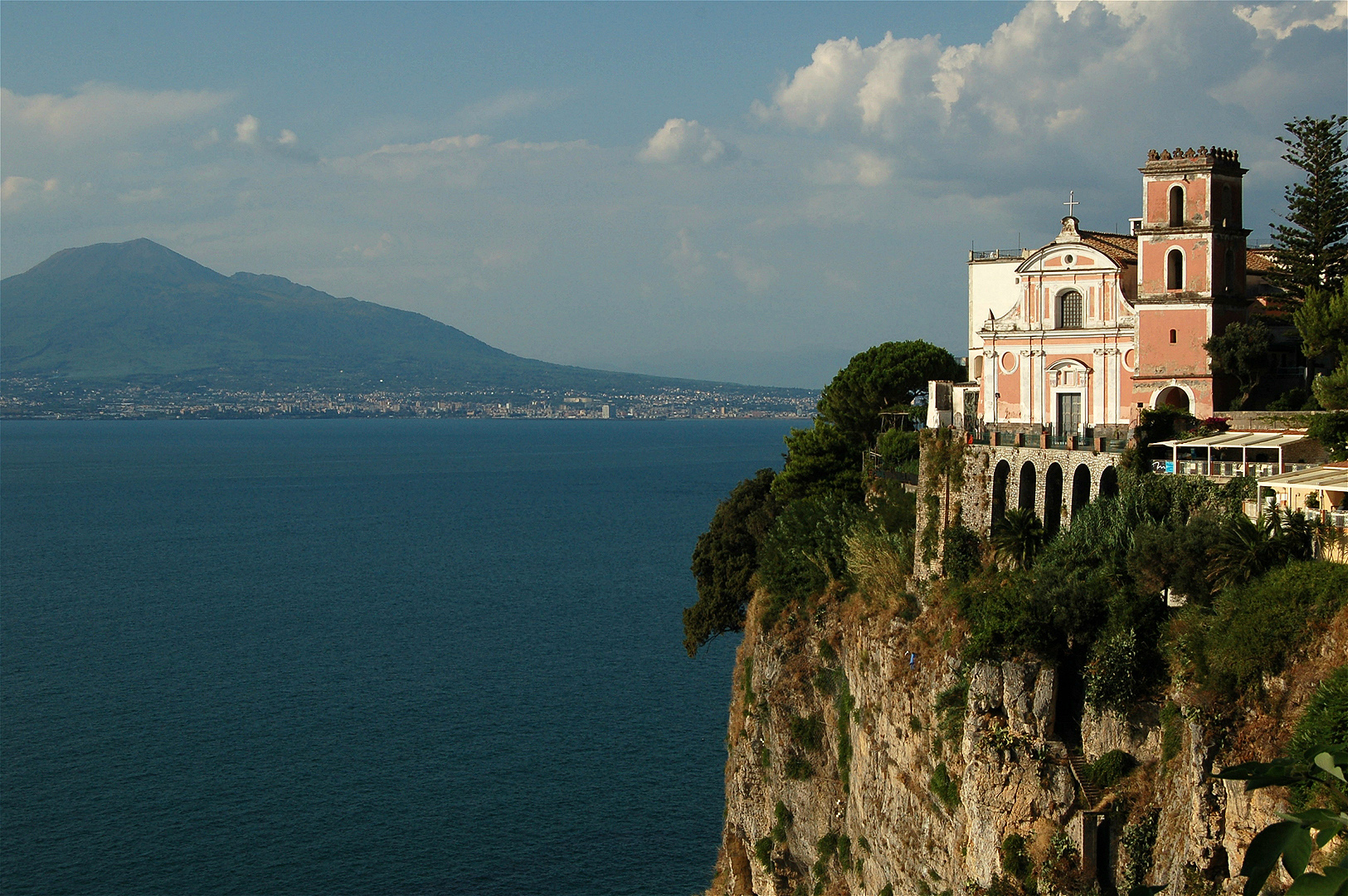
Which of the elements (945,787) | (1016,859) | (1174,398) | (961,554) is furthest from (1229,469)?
(1016,859)

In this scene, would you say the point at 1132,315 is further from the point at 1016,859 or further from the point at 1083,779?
the point at 1016,859

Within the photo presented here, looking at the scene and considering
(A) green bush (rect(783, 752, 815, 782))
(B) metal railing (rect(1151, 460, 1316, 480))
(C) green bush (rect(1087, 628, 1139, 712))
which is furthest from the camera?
(A) green bush (rect(783, 752, 815, 782))

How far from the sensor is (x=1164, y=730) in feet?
81.8

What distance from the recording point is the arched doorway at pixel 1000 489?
113ft

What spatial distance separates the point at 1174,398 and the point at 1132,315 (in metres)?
2.61

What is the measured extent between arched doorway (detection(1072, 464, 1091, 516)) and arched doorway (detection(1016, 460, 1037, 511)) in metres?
1.59

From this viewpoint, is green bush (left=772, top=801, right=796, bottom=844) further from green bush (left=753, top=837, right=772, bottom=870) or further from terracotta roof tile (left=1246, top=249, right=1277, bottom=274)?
terracotta roof tile (left=1246, top=249, right=1277, bottom=274)

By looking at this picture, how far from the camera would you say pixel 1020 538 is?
32.5 m

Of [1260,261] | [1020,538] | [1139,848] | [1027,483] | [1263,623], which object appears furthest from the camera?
[1260,261]

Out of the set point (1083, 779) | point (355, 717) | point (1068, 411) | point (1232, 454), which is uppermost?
point (1068, 411)

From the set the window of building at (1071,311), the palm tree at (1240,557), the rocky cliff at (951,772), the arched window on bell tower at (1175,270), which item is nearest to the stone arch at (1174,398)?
the arched window on bell tower at (1175,270)

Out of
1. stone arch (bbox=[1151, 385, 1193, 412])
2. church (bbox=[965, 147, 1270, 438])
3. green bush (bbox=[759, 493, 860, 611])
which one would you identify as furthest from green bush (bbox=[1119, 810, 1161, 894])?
green bush (bbox=[759, 493, 860, 611])

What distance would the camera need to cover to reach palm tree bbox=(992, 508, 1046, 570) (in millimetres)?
32219

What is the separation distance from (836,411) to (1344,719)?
101 feet
